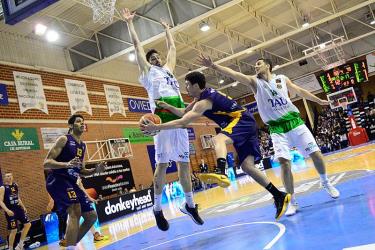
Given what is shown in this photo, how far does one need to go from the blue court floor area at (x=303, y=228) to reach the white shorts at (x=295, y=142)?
68 cm

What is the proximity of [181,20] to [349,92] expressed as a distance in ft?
41.9

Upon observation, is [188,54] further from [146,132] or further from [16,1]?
[146,132]

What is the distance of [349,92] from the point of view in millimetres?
23594

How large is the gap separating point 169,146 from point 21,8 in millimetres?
3954

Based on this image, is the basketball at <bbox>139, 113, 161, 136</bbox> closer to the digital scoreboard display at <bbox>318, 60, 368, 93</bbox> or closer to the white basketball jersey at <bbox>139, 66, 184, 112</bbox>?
the white basketball jersey at <bbox>139, 66, 184, 112</bbox>

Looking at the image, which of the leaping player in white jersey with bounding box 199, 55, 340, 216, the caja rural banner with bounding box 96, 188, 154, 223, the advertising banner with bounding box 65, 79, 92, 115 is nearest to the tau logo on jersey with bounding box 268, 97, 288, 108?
the leaping player in white jersey with bounding box 199, 55, 340, 216

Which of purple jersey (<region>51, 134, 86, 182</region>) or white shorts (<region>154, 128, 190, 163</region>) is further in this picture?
purple jersey (<region>51, 134, 86, 182</region>)

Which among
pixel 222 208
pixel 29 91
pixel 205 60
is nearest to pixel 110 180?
pixel 29 91

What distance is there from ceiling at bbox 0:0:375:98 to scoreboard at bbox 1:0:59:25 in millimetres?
5264

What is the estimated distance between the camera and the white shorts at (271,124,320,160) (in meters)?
5.19

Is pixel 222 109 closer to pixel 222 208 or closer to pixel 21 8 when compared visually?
pixel 222 208

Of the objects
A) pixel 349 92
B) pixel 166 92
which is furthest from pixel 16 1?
pixel 349 92

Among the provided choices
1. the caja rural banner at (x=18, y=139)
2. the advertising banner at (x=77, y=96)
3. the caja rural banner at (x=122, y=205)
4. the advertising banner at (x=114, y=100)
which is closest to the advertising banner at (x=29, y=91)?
the caja rural banner at (x=18, y=139)

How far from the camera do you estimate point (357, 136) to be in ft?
73.3
